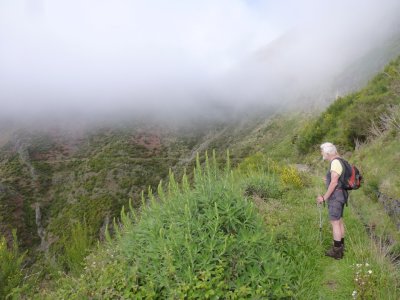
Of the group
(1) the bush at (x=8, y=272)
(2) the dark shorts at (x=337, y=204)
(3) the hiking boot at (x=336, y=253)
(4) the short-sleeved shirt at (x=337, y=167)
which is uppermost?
(4) the short-sleeved shirt at (x=337, y=167)

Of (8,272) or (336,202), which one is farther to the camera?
(8,272)

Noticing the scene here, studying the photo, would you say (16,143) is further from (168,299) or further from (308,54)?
(168,299)

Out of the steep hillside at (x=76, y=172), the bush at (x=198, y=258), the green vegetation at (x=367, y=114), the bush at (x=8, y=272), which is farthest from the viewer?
the steep hillside at (x=76, y=172)

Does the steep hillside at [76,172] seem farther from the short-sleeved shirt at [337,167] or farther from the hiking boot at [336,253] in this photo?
the short-sleeved shirt at [337,167]

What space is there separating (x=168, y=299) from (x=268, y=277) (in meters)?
1.42

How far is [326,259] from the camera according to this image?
660 cm

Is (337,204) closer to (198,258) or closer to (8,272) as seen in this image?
(198,258)

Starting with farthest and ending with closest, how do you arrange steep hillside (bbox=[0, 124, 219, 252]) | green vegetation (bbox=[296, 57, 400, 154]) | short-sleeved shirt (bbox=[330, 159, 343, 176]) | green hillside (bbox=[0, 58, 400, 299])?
steep hillside (bbox=[0, 124, 219, 252]), green vegetation (bbox=[296, 57, 400, 154]), short-sleeved shirt (bbox=[330, 159, 343, 176]), green hillside (bbox=[0, 58, 400, 299])

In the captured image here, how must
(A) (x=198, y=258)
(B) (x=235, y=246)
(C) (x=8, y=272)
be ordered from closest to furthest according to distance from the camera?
(A) (x=198, y=258) < (B) (x=235, y=246) < (C) (x=8, y=272)

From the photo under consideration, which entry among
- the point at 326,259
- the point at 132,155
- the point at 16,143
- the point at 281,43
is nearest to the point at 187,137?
the point at 132,155

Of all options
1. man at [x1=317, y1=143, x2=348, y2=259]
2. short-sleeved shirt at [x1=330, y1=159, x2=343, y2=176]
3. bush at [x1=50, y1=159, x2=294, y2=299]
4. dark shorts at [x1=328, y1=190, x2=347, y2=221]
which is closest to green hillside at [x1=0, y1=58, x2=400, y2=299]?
bush at [x1=50, y1=159, x2=294, y2=299]

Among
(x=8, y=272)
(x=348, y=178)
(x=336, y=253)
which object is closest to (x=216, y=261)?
(x=336, y=253)

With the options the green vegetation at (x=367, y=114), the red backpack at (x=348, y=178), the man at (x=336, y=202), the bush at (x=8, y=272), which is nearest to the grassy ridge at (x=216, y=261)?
the man at (x=336, y=202)

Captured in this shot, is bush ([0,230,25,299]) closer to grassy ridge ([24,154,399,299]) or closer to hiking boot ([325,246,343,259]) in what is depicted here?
grassy ridge ([24,154,399,299])
